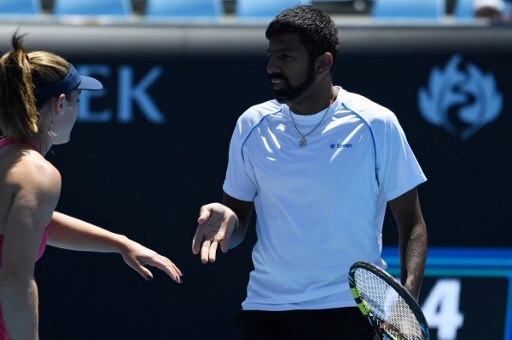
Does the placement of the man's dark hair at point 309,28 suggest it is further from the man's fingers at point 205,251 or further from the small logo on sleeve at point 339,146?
the man's fingers at point 205,251

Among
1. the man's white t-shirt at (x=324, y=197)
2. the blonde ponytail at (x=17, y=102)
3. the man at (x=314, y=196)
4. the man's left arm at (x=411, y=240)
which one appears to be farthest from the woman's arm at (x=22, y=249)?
the man's left arm at (x=411, y=240)

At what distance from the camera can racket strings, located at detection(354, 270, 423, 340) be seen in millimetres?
2746

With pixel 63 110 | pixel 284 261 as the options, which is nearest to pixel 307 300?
pixel 284 261

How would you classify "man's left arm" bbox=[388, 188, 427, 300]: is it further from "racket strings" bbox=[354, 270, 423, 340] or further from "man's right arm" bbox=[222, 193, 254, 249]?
"man's right arm" bbox=[222, 193, 254, 249]

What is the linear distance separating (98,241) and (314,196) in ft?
2.21

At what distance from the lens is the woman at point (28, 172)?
248 centimetres

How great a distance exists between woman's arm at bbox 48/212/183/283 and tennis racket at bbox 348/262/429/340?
21.4 inches

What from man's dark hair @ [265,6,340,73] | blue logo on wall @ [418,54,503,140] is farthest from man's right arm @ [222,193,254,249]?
blue logo on wall @ [418,54,503,140]

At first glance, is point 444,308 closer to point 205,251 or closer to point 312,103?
point 312,103

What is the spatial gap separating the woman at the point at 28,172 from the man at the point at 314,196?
0.38 meters

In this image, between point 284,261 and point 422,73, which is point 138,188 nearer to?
point 422,73

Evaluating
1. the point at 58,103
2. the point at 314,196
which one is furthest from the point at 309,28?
the point at 58,103

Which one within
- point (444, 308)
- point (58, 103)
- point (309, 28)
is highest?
point (309, 28)

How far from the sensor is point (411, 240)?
Answer: 3074 millimetres
